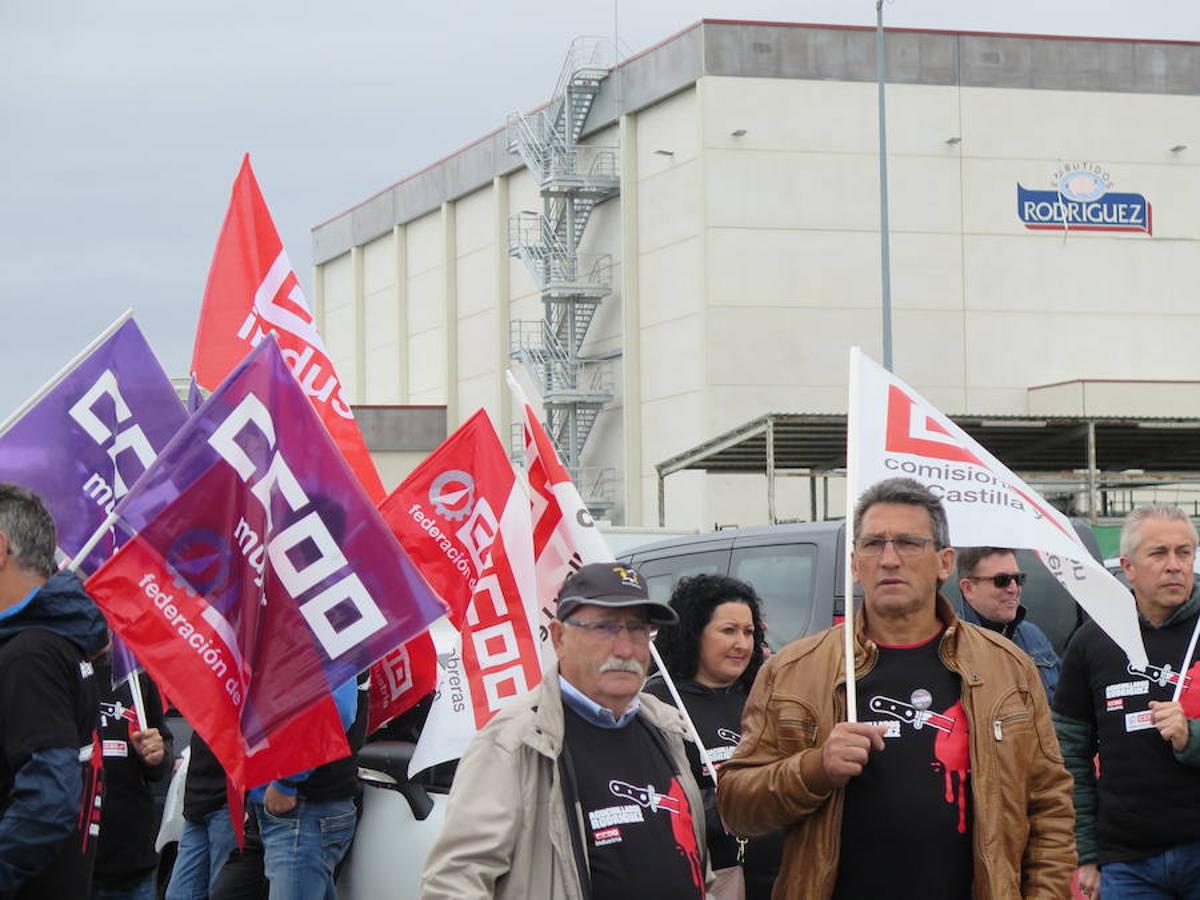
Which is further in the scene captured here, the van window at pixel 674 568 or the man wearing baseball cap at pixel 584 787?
the van window at pixel 674 568

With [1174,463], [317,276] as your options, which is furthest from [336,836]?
[317,276]

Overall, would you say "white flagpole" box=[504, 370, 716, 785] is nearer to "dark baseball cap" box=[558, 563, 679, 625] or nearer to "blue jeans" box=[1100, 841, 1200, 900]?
"dark baseball cap" box=[558, 563, 679, 625]

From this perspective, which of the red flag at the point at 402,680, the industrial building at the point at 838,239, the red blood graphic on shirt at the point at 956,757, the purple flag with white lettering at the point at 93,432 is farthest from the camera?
the industrial building at the point at 838,239

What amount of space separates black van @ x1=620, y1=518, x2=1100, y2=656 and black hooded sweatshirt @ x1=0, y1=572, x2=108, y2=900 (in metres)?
3.99

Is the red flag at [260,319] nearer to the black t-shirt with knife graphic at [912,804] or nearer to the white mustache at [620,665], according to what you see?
the white mustache at [620,665]

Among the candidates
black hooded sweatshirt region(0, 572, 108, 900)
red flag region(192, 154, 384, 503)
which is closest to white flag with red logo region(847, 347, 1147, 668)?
black hooded sweatshirt region(0, 572, 108, 900)

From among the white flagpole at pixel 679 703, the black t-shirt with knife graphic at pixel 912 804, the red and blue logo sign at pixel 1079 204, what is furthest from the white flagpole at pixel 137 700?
the red and blue logo sign at pixel 1079 204

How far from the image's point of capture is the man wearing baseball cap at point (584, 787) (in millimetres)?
4719

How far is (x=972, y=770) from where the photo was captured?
16.1 feet

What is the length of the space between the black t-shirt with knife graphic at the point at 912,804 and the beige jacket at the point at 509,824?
56cm

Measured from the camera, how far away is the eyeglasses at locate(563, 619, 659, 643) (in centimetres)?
498

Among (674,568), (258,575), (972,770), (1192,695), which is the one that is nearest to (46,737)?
(258,575)

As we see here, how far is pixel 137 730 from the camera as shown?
27.2 feet

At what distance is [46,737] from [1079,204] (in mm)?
41678
